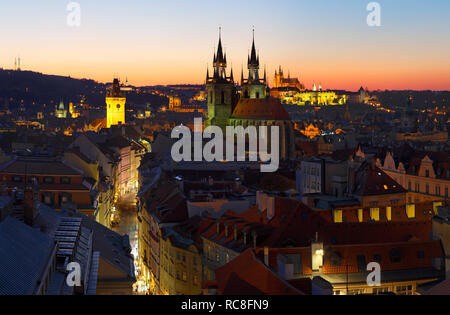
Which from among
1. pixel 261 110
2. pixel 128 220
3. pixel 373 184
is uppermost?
pixel 261 110

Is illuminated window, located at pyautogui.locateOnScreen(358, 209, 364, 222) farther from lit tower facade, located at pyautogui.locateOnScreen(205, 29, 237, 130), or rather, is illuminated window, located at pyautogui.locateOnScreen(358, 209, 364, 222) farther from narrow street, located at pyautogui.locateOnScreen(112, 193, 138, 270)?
lit tower facade, located at pyautogui.locateOnScreen(205, 29, 237, 130)

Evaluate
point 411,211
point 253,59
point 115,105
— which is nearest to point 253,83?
point 253,59

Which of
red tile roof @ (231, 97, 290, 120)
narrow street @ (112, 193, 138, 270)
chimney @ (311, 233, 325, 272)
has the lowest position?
narrow street @ (112, 193, 138, 270)

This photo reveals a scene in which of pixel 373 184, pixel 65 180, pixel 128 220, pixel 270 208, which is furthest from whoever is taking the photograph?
pixel 128 220

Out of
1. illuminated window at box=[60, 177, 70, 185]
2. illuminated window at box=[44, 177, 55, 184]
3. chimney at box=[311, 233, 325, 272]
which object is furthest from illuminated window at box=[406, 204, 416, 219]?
illuminated window at box=[44, 177, 55, 184]

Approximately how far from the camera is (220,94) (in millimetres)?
127438

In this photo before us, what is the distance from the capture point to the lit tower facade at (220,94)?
126562 mm

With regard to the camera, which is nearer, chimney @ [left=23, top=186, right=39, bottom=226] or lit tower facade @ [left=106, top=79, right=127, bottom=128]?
chimney @ [left=23, top=186, right=39, bottom=226]

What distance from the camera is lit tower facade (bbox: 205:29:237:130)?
4983 inches

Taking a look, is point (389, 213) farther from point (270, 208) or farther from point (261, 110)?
point (261, 110)

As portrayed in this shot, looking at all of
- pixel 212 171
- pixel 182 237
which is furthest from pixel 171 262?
pixel 212 171

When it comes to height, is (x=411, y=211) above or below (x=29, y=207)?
below

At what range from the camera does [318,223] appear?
36500 mm
